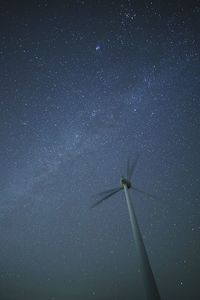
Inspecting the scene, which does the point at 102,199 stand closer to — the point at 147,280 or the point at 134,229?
the point at 134,229

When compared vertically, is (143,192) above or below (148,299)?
above

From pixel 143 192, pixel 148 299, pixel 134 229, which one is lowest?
pixel 148 299

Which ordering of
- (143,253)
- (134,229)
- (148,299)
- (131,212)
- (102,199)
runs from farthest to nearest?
(102,199), (131,212), (134,229), (143,253), (148,299)

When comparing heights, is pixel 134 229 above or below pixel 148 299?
above

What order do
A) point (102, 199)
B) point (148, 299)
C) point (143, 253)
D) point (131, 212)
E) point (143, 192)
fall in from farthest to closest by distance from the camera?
point (102, 199) → point (143, 192) → point (131, 212) → point (143, 253) → point (148, 299)

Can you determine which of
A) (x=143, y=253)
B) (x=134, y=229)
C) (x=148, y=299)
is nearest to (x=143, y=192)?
(x=134, y=229)

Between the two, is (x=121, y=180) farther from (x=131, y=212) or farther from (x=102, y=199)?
→ (x=131, y=212)

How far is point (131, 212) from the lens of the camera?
20.1 m

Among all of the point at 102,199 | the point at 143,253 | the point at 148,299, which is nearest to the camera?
the point at 148,299

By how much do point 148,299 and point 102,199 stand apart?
15.6m

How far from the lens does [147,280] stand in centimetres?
1486

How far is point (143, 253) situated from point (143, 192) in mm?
11041

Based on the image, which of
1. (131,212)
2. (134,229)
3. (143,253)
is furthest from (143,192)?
(143,253)

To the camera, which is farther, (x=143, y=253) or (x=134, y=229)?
(x=134, y=229)
